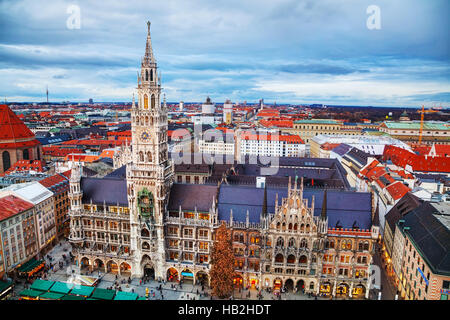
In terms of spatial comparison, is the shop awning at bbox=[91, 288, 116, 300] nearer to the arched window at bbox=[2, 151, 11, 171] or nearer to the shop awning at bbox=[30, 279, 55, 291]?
the shop awning at bbox=[30, 279, 55, 291]

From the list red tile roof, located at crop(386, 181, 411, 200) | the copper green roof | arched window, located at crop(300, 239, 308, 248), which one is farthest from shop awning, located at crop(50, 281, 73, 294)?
red tile roof, located at crop(386, 181, 411, 200)

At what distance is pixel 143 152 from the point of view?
6506 centimetres

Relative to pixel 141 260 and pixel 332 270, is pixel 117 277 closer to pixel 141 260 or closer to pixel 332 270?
pixel 141 260

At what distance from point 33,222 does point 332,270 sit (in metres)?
65.7

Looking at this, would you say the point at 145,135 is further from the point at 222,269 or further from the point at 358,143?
the point at 358,143

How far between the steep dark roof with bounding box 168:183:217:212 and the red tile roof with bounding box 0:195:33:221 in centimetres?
3264

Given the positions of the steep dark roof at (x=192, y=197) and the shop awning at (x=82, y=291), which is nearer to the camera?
the shop awning at (x=82, y=291)

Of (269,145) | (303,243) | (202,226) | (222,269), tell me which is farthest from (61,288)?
(269,145)

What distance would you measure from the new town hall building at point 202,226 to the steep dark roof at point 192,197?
8.2 inches

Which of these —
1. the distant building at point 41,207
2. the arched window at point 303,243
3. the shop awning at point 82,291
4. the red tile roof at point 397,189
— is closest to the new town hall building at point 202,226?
the arched window at point 303,243

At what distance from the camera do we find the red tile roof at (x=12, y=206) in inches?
2606

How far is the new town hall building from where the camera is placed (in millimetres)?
61125

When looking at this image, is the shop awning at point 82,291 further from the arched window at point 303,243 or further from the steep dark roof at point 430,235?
the steep dark roof at point 430,235

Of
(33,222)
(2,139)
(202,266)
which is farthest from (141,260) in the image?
(2,139)
